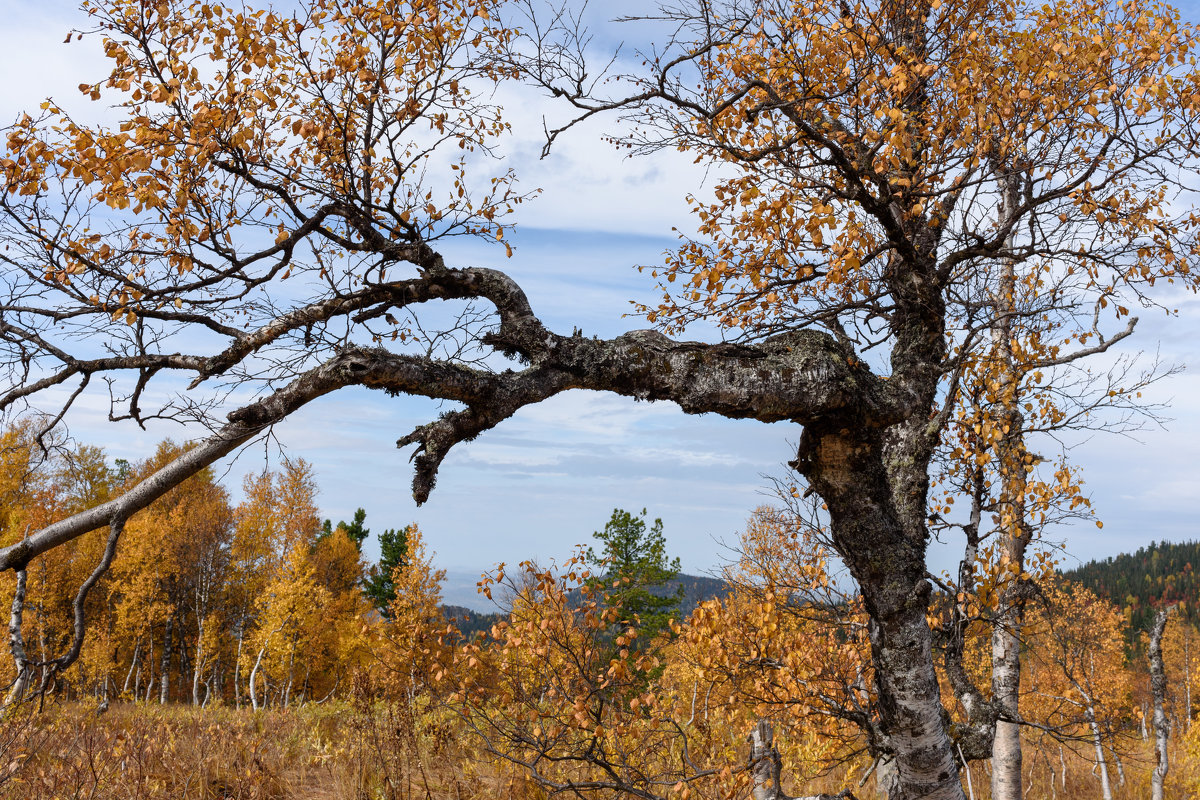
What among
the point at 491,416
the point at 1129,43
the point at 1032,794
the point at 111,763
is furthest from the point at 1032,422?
the point at 1032,794

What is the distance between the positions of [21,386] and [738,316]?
5624mm

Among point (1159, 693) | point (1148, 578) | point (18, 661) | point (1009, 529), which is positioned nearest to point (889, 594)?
point (1009, 529)

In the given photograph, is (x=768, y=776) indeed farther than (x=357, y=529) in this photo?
No

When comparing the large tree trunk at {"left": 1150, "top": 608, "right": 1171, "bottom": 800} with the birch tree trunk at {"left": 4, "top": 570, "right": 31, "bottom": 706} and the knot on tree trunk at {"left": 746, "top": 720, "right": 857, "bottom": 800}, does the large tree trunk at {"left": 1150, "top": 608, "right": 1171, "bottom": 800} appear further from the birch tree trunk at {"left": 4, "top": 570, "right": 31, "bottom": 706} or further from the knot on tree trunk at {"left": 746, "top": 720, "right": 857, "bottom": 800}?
the birch tree trunk at {"left": 4, "top": 570, "right": 31, "bottom": 706}

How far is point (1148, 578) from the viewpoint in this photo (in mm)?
100062

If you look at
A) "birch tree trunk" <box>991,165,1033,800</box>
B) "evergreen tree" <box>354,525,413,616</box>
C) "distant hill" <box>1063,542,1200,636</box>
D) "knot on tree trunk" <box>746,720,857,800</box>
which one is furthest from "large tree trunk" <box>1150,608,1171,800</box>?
"distant hill" <box>1063,542,1200,636</box>

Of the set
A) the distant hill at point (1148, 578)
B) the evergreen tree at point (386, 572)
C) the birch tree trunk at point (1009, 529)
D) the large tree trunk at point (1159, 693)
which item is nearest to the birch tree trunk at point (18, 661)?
the birch tree trunk at point (1009, 529)

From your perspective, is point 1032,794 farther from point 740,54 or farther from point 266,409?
point 266,409

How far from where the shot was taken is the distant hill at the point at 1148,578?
77.9 m

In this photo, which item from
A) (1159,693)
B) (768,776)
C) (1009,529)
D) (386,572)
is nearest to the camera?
(768,776)

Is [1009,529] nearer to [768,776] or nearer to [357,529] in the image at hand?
[768,776]

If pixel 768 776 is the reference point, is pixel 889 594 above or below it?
above

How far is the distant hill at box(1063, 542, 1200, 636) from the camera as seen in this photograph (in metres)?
77.9

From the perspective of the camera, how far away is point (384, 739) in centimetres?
793
